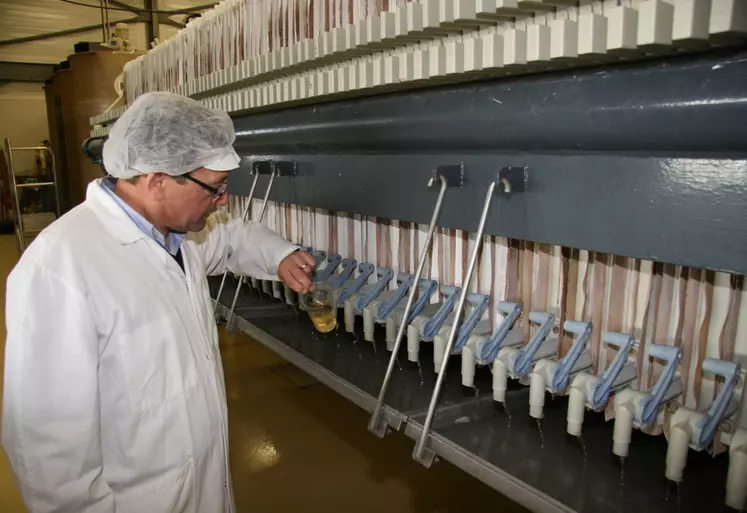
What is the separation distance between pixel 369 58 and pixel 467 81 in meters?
0.35

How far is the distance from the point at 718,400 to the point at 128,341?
3.62 feet

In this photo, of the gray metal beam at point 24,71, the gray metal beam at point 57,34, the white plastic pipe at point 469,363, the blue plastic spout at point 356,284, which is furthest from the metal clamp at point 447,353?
the gray metal beam at point 24,71

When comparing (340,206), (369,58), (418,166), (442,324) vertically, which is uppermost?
(369,58)

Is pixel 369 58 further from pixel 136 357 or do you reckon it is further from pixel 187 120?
pixel 136 357

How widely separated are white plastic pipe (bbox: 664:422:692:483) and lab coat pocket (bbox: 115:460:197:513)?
0.94 meters

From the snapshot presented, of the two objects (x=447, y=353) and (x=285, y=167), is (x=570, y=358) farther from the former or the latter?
(x=285, y=167)

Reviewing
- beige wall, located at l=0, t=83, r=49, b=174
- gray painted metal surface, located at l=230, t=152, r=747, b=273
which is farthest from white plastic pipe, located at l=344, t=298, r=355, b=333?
beige wall, located at l=0, t=83, r=49, b=174

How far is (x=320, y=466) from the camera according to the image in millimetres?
2260

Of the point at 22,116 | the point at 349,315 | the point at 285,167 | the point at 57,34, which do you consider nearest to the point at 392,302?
the point at 349,315

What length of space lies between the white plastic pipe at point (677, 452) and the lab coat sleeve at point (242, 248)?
110 cm

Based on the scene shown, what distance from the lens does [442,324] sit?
1522 millimetres

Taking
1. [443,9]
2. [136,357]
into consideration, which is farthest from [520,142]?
[136,357]

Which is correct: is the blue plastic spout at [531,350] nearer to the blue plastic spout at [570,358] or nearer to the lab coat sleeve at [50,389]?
the blue plastic spout at [570,358]

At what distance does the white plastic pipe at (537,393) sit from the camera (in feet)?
4.00
